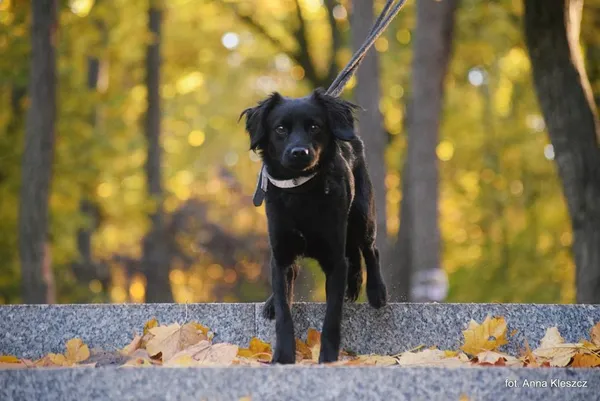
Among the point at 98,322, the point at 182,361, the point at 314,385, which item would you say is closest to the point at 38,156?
the point at 98,322

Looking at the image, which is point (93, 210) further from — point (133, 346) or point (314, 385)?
point (314, 385)

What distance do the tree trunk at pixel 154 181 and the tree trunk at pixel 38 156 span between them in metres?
9.42

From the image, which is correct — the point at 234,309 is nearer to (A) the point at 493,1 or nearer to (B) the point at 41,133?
(B) the point at 41,133

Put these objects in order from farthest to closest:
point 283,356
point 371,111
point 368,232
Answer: point 371,111
point 368,232
point 283,356

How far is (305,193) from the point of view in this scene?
605 cm

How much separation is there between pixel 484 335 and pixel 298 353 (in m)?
1.10

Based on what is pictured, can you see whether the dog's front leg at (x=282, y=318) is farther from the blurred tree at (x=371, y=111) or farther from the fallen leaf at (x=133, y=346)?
the blurred tree at (x=371, y=111)

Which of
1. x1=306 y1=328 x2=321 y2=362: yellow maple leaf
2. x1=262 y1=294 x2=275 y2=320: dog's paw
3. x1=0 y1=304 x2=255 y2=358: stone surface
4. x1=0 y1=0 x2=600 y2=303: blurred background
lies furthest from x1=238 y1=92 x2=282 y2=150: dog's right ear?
x1=0 y1=0 x2=600 y2=303: blurred background

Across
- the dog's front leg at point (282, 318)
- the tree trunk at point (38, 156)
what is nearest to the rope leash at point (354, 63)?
the dog's front leg at point (282, 318)

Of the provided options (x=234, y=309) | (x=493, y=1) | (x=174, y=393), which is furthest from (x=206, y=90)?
(x=174, y=393)

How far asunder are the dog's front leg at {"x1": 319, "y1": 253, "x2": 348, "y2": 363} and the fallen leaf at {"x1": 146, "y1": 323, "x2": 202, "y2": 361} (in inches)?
30.8

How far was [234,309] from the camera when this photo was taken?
669cm

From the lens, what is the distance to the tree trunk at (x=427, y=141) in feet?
54.3

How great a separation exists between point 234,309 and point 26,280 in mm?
9238
